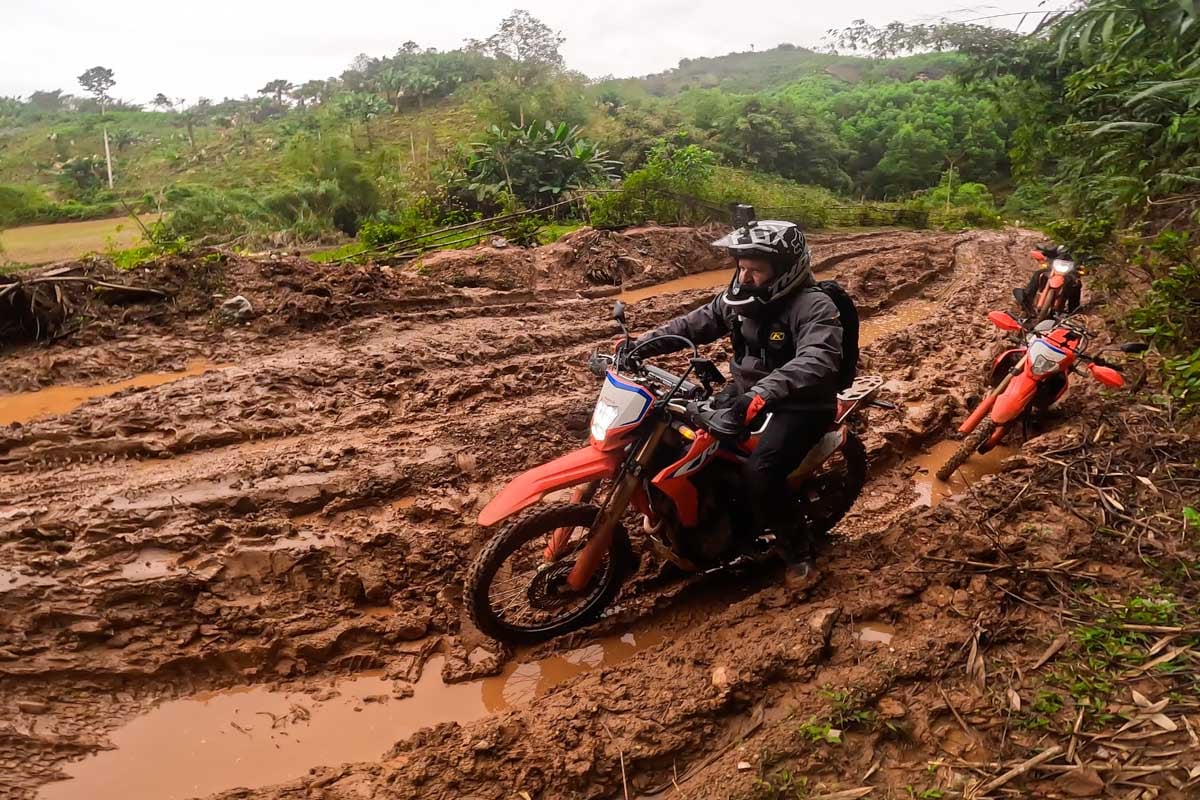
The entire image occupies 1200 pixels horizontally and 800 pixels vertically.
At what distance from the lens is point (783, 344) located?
3668 millimetres

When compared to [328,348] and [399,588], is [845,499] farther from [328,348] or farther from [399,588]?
[328,348]

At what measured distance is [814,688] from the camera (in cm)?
306

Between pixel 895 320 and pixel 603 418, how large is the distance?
7807 mm

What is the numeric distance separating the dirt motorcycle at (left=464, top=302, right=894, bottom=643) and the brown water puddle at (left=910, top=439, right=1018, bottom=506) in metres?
1.70

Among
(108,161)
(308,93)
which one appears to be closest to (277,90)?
(308,93)

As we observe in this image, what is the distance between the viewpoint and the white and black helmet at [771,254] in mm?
3493

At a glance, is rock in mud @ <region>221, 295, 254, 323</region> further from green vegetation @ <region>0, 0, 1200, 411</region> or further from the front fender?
the front fender

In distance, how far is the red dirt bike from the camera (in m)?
5.16

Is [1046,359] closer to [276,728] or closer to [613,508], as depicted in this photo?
[613,508]

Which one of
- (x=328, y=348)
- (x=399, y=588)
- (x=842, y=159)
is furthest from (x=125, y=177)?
(x=399, y=588)

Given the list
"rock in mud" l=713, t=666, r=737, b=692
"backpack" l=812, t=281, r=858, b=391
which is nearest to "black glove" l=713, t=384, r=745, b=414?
"backpack" l=812, t=281, r=858, b=391

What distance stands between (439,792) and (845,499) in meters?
2.95

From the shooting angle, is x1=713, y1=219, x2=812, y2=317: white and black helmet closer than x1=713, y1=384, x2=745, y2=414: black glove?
No

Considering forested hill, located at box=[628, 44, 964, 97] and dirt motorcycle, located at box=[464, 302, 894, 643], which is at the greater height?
forested hill, located at box=[628, 44, 964, 97]
